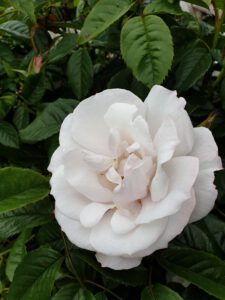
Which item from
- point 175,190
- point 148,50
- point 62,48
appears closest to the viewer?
point 175,190

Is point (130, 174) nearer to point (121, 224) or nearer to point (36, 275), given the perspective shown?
point (121, 224)

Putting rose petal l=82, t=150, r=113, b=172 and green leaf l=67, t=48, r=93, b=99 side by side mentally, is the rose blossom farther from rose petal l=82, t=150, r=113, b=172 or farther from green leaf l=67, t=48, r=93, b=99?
green leaf l=67, t=48, r=93, b=99

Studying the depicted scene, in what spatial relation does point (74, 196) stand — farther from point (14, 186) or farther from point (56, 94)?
point (56, 94)

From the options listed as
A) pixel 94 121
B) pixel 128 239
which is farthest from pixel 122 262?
pixel 94 121

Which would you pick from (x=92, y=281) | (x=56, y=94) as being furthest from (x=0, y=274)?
(x=56, y=94)

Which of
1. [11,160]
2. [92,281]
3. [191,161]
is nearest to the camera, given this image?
[191,161]

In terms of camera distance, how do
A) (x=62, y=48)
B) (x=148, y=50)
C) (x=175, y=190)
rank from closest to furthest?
(x=175, y=190), (x=148, y=50), (x=62, y=48)

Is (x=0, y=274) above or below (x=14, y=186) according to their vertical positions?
below
